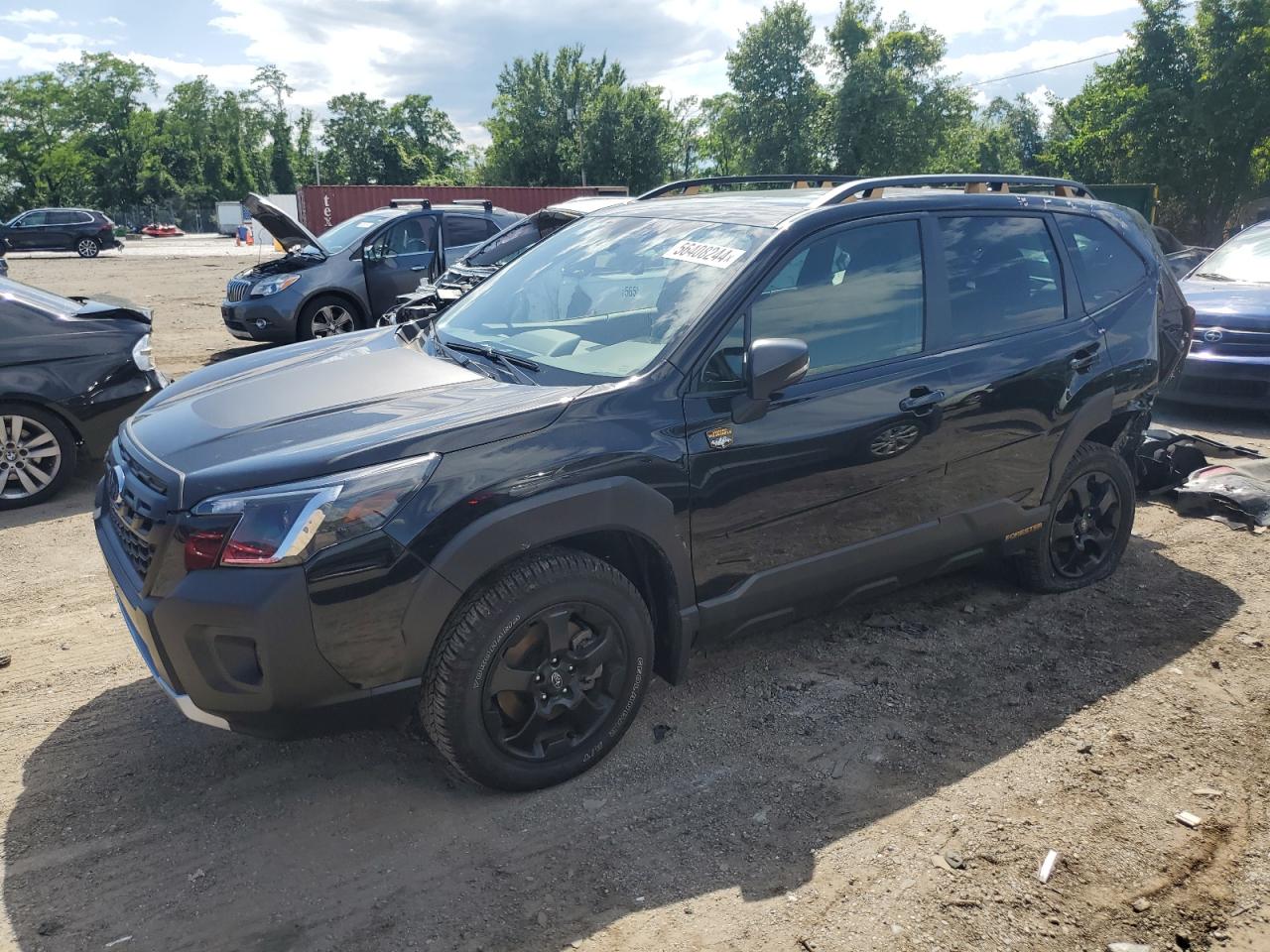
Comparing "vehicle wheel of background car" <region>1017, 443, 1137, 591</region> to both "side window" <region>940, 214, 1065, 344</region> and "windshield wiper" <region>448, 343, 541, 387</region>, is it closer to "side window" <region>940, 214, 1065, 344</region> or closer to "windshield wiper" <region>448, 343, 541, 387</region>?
"side window" <region>940, 214, 1065, 344</region>

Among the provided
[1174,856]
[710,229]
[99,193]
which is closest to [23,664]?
[710,229]

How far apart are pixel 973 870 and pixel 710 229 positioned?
2.39m

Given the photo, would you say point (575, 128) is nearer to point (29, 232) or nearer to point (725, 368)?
point (29, 232)

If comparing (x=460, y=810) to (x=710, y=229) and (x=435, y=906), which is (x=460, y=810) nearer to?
(x=435, y=906)

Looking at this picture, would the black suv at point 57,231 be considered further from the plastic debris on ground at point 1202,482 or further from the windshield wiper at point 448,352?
the plastic debris on ground at point 1202,482

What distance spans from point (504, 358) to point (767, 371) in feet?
3.29

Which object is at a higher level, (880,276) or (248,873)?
(880,276)

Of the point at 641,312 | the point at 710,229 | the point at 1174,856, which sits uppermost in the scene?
the point at 710,229

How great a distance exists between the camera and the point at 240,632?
2584mm

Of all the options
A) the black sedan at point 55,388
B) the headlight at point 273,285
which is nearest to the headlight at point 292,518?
the black sedan at point 55,388

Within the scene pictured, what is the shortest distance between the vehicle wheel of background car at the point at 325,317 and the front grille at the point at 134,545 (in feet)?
27.4

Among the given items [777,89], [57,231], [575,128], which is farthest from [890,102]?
[57,231]

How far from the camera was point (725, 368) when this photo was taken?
321 centimetres

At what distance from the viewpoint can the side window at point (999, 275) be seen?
391cm
